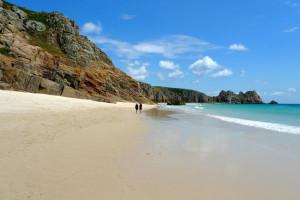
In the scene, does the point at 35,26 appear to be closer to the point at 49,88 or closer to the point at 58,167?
the point at 49,88

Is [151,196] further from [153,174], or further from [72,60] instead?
[72,60]

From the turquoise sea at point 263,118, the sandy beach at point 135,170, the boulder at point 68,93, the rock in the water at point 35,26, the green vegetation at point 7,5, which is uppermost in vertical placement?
the green vegetation at point 7,5

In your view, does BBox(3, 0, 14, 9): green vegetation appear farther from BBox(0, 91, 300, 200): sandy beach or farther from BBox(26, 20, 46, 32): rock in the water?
BBox(0, 91, 300, 200): sandy beach

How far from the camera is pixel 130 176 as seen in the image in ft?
19.5

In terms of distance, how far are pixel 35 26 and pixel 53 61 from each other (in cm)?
2266

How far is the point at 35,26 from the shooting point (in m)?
74.2

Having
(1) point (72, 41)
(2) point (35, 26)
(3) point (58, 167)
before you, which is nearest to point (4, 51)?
(2) point (35, 26)

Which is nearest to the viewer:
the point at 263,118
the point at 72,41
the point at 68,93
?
the point at 263,118

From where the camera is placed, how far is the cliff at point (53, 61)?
42.8 meters

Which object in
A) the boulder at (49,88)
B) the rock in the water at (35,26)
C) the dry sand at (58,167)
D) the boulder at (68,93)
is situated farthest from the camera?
the rock in the water at (35,26)

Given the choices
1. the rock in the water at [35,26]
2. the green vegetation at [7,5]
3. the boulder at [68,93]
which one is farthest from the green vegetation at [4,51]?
the green vegetation at [7,5]

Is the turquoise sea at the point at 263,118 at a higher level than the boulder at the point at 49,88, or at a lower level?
lower

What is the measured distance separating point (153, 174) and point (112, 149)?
3.02 meters

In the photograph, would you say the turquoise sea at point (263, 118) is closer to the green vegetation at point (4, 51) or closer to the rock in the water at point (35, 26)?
the green vegetation at point (4, 51)
